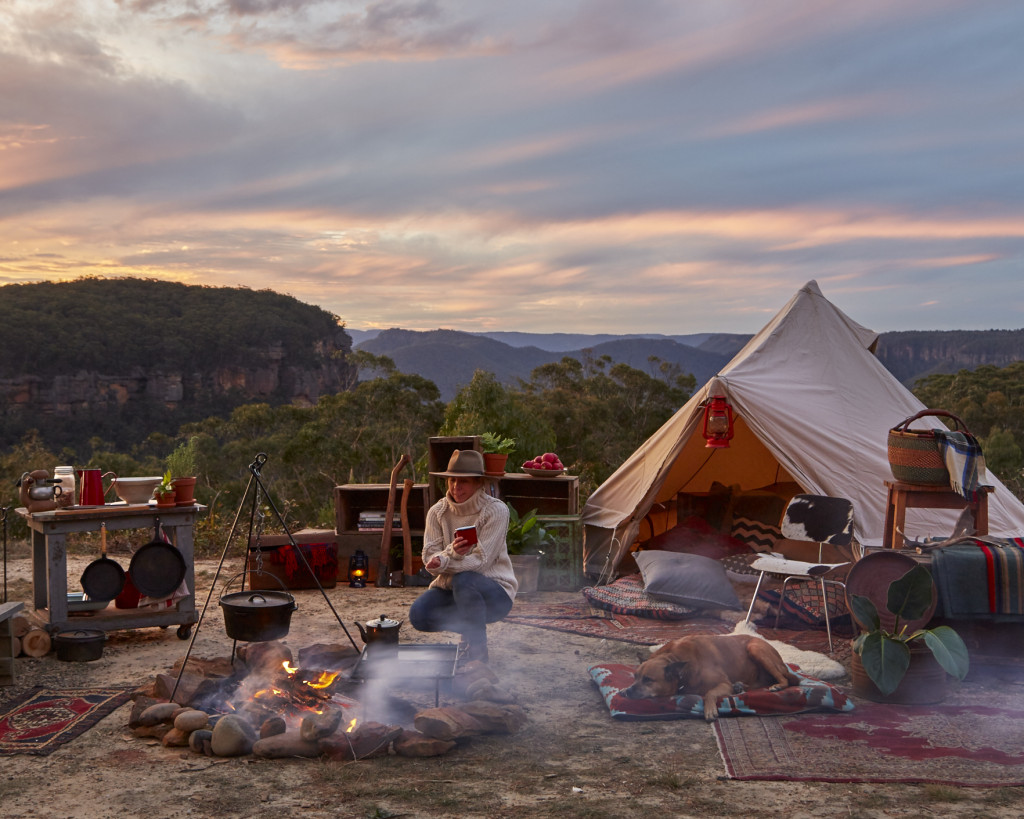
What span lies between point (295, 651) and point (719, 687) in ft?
7.52

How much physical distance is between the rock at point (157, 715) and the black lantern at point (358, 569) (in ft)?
10.1

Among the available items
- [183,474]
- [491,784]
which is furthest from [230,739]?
[183,474]

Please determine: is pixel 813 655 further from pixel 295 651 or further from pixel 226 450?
pixel 226 450

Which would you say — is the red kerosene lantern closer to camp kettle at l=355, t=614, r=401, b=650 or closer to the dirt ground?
the dirt ground

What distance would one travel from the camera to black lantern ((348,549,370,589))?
6.70 meters

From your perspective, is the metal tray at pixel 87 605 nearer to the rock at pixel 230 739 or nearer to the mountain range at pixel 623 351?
the rock at pixel 230 739

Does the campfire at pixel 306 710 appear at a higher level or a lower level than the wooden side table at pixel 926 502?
lower

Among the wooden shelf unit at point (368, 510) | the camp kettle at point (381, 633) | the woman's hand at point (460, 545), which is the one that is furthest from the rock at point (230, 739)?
the wooden shelf unit at point (368, 510)

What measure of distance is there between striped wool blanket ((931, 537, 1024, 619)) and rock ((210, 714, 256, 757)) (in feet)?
10.9

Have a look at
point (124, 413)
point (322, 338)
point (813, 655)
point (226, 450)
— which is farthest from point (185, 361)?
point (813, 655)

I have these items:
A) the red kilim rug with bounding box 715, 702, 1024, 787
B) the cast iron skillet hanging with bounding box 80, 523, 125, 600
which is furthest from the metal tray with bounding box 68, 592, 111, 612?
the red kilim rug with bounding box 715, 702, 1024, 787

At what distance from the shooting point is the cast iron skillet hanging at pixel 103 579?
16.1 feet

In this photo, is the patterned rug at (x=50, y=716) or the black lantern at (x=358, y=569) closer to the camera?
the patterned rug at (x=50, y=716)

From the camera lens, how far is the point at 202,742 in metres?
3.36
